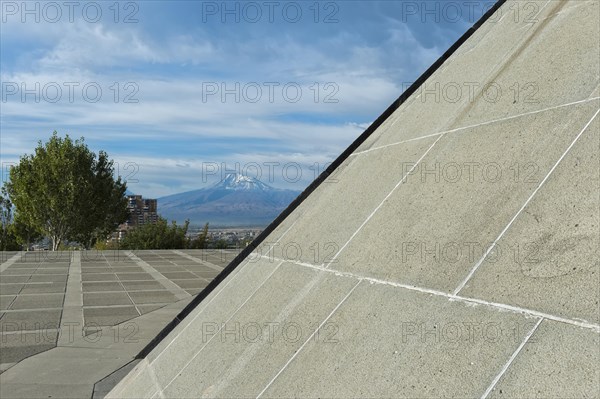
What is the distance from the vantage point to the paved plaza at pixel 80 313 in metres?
5.86

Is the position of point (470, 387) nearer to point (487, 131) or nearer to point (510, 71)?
point (487, 131)

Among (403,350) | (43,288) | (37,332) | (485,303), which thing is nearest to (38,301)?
(43,288)

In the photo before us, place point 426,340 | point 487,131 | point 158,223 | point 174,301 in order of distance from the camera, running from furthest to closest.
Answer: point 158,223 < point 174,301 < point 487,131 < point 426,340

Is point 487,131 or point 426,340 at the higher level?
point 487,131

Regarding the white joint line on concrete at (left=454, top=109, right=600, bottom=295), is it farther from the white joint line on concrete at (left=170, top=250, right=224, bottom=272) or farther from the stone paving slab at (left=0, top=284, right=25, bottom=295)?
the white joint line on concrete at (left=170, top=250, right=224, bottom=272)

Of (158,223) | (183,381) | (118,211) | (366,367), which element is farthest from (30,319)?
(118,211)

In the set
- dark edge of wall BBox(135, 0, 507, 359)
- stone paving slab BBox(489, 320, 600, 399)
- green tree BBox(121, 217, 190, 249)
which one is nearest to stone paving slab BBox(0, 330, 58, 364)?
dark edge of wall BBox(135, 0, 507, 359)

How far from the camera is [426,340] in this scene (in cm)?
231

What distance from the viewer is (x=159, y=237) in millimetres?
31281

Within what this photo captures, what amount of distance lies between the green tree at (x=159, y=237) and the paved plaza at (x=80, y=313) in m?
11.3

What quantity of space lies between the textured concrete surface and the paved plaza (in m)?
1.73

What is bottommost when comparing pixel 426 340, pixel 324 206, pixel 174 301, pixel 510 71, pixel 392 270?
pixel 174 301

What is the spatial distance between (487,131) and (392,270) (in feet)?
3.73

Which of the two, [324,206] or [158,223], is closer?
[324,206]
